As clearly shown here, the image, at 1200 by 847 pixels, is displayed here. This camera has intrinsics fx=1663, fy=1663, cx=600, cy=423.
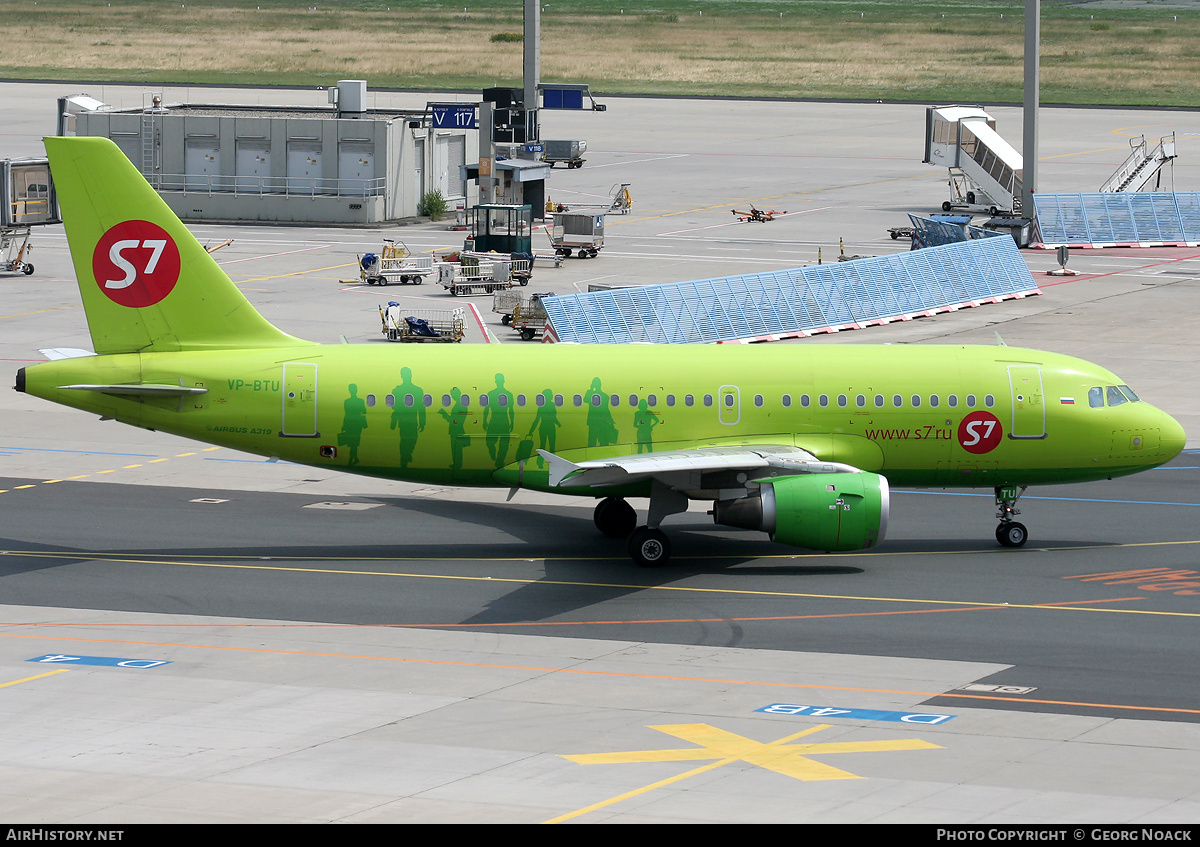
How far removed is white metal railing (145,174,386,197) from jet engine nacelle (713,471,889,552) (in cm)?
6715

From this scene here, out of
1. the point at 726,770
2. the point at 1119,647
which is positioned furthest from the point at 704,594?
the point at 726,770

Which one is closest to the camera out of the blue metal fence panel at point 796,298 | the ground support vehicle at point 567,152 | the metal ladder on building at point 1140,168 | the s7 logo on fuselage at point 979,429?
the s7 logo on fuselage at point 979,429

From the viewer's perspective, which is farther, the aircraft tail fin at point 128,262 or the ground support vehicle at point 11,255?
the ground support vehicle at point 11,255

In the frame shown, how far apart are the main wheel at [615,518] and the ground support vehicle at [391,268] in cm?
4070

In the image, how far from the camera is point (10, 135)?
131625 millimetres

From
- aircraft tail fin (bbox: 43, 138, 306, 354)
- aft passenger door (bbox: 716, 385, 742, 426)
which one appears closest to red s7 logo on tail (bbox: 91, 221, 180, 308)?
aircraft tail fin (bbox: 43, 138, 306, 354)

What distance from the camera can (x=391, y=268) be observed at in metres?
79.6

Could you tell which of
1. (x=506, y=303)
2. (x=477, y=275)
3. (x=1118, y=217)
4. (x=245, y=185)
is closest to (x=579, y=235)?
(x=477, y=275)

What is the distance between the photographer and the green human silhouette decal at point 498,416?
38.6 meters

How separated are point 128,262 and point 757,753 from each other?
20335 mm

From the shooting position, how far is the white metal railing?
327ft

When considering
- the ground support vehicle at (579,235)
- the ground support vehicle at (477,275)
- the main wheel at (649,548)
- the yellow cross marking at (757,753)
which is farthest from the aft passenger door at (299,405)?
the ground support vehicle at (579,235)

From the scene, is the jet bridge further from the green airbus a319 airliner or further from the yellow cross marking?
the yellow cross marking

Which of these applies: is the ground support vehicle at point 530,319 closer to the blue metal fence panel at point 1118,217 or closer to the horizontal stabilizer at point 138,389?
the horizontal stabilizer at point 138,389
